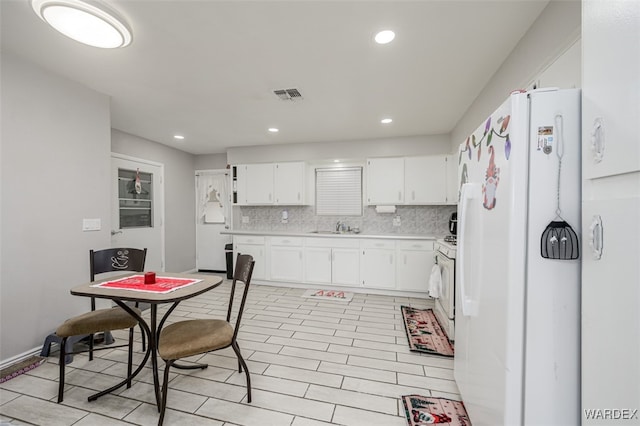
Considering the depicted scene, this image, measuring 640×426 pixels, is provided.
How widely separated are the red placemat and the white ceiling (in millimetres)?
1813

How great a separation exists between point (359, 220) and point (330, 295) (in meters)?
1.48

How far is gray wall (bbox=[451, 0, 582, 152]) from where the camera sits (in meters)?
1.49

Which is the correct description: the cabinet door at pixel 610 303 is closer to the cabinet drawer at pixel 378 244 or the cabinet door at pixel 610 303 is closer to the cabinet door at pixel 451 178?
the cabinet drawer at pixel 378 244

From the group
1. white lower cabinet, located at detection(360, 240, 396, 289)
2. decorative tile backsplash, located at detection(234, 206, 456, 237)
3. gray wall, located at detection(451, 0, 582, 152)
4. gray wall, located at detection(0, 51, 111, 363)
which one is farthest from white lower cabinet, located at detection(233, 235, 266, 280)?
gray wall, located at detection(451, 0, 582, 152)

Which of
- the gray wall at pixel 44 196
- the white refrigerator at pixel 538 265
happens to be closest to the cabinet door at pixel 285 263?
the gray wall at pixel 44 196

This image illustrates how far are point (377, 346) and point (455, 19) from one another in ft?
8.98

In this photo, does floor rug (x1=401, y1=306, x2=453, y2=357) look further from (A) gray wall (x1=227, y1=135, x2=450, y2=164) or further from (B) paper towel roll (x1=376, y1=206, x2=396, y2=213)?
(A) gray wall (x1=227, y1=135, x2=450, y2=164)

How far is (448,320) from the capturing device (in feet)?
9.22

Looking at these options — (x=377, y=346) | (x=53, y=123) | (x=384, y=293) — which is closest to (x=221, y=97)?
(x=53, y=123)

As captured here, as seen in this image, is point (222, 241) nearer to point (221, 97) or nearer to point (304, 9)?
point (221, 97)

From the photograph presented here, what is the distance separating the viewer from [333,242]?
4480 millimetres

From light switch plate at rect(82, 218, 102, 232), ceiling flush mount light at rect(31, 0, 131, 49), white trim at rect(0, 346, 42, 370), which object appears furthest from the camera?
light switch plate at rect(82, 218, 102, 232)

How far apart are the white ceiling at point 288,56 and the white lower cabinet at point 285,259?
2071mm

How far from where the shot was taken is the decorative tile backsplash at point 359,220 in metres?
4.55
